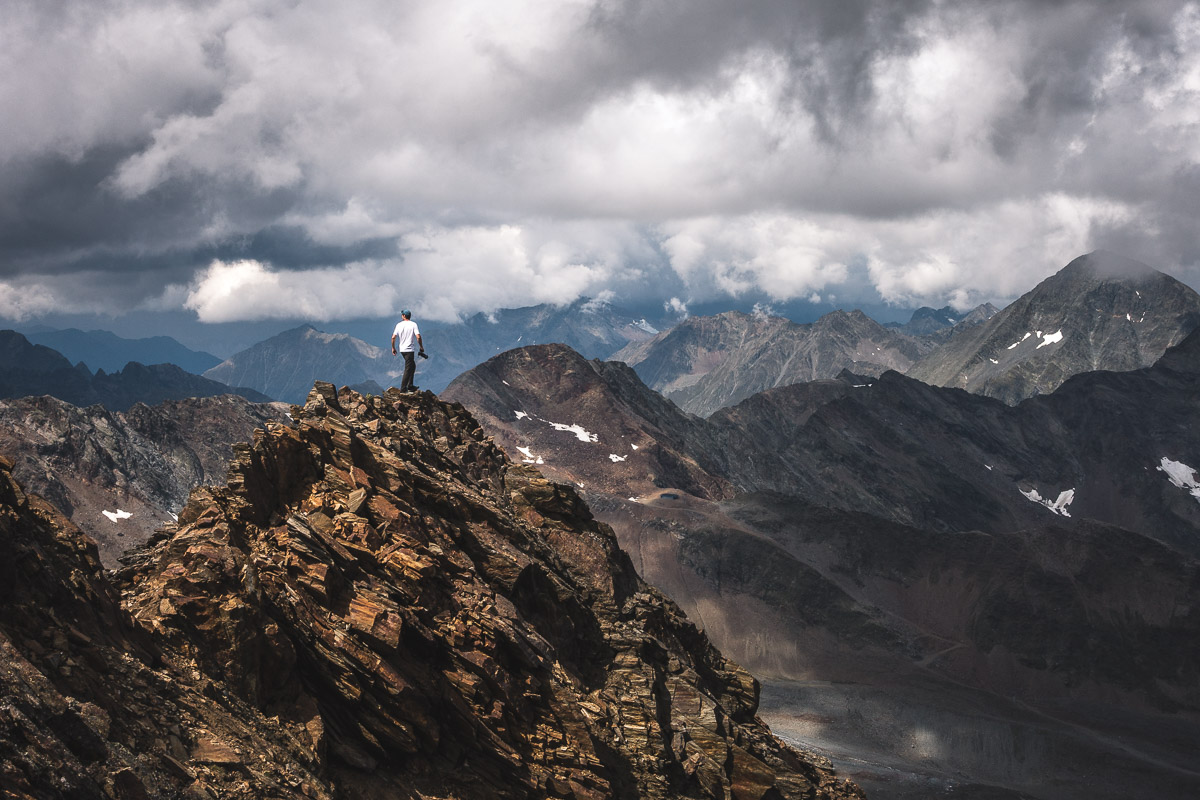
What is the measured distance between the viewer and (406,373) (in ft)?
141

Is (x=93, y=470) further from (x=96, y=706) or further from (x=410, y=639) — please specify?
(x=96, y=706)

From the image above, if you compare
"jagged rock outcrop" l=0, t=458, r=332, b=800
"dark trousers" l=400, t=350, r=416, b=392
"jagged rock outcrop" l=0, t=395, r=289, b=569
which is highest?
"jagged rock outcrop" l=0, t=395, r=289, b=569

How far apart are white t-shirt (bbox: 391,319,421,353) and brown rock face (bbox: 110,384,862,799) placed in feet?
9.97

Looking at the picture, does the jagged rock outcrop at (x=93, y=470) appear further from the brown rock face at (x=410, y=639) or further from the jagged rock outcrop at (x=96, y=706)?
the jagged rock outcrop at (x=96, y=706)

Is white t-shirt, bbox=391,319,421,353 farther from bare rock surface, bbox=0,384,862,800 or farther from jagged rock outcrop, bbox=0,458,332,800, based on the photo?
jagged rock outcrop, bbox=0,458,332,800

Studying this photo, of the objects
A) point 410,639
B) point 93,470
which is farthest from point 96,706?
point 93,470

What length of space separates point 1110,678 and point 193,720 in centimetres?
16807

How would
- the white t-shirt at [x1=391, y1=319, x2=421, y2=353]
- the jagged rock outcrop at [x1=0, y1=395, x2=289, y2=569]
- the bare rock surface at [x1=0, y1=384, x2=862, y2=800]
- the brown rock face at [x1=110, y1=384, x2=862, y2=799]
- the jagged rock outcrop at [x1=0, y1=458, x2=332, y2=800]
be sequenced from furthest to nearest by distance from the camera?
the jagged rock outcrop at [x1=0, y1=395, x2=289, y2=569], the white t-shirt at [x1=391, y1=319, x2=421, y2=353], the brown rock face at [x1=110, y1=384, x2=862, y2=799], the bare rock surface at [x1=0, y1=384, x2=862, y2=800], the jagged rock outcrop at [x1=0, y1=458, x2=332, y2=800]

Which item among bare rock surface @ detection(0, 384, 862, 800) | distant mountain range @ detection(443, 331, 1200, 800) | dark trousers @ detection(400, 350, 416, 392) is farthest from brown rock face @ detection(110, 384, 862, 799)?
distant mountain range @ detection(443, 331, 1200, 800)

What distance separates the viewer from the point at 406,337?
39688 millimetres

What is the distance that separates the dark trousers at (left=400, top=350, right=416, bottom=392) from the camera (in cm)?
4010

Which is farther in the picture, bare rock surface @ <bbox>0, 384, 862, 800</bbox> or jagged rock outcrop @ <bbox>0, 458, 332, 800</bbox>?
bare rock surface @ <bbox>0, 384, 862, 800</bbox>

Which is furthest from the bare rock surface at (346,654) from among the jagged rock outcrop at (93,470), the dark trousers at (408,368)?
the jagged rock outcrop at (93,470)

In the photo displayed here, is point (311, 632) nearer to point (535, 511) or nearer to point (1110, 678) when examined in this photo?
point (535, 511)
